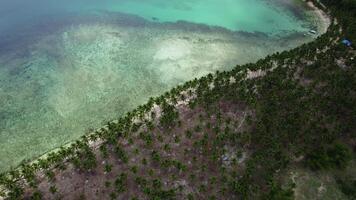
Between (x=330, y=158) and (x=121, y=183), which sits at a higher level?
(x=330, y=158)

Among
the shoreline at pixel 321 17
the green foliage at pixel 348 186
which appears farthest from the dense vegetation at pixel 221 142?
the shoreline at pixel 321 17

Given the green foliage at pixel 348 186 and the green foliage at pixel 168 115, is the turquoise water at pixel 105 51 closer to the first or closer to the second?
the green foliage at pixel 168 115

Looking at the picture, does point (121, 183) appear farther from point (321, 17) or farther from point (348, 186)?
point (321, 17)

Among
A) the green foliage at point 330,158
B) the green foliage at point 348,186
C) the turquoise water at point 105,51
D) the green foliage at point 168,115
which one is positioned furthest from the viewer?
the turquoise water at point 105,51

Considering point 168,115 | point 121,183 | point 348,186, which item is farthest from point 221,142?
point 348,186

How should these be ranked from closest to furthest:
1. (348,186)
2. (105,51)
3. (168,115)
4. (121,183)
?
1. (121,183)
2. (348,186)
3. (168,115)
4. (105,51)

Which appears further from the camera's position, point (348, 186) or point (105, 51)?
point (105, 51)
